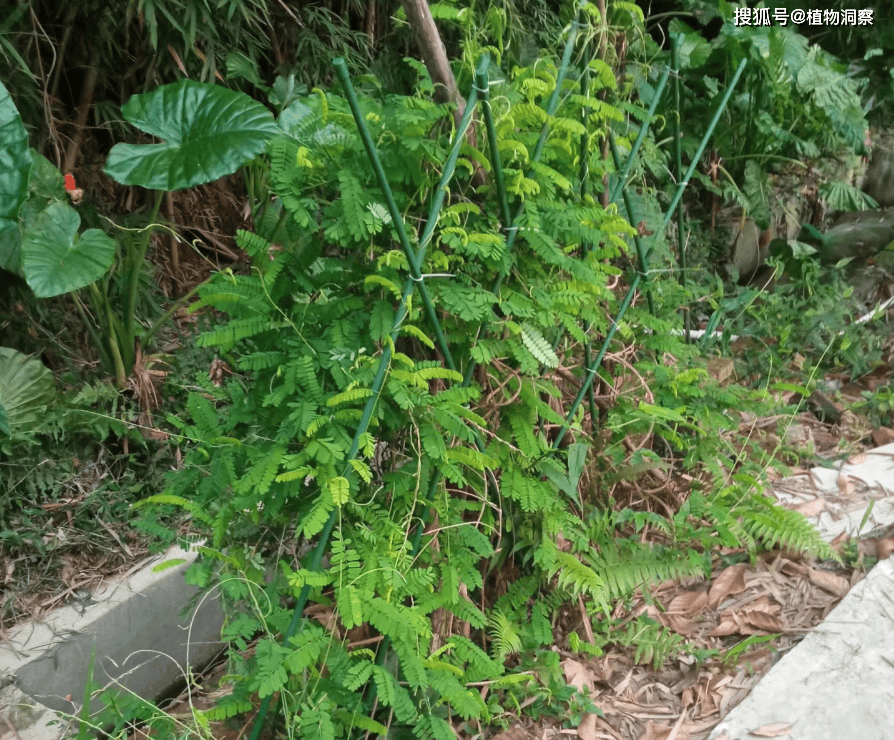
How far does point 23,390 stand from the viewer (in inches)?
95.1

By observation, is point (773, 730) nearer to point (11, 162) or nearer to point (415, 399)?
point (415, 399)

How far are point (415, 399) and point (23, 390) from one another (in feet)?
5.58

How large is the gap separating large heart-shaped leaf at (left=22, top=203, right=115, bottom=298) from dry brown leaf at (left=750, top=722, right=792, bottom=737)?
6.50 ft

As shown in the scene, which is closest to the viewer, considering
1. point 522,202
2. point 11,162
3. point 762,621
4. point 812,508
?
point 522,202

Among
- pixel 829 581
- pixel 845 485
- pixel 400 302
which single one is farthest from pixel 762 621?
pixel 400 302

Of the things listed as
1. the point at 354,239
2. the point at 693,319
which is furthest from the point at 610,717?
the point at 693,319

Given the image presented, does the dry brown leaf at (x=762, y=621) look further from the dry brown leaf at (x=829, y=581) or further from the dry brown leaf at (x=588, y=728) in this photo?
the dry brown leaf at (x=588, y=728)

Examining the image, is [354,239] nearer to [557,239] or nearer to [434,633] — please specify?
[557,239]

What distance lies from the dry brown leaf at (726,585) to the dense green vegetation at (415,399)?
8cm

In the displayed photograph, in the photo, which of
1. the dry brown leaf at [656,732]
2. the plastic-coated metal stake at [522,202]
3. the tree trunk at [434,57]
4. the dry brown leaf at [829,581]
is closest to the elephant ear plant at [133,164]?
the tree trunk at [434,57]

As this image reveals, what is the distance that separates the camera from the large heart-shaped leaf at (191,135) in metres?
1.80

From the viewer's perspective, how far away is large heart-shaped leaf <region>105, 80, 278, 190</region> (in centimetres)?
180

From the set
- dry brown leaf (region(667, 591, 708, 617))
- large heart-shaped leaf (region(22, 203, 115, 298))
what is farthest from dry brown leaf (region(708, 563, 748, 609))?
large heart-shaped leaf (region(22, 203, 115, 298))

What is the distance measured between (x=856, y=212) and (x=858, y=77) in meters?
0.71
